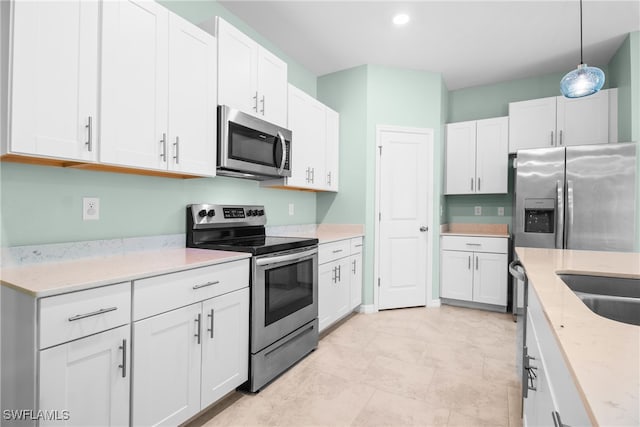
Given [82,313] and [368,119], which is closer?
[82,313]

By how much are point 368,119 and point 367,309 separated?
2.13 meters

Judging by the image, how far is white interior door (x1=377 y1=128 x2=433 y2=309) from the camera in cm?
376

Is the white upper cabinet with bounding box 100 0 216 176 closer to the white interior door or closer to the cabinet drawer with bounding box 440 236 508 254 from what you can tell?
the white interior door

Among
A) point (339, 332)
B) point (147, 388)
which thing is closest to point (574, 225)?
point (339, 332)

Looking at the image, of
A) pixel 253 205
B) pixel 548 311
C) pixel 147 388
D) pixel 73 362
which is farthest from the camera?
pixel 253 205

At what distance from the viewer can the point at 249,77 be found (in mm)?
2447

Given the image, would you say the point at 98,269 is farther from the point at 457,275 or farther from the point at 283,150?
the point at 457,275

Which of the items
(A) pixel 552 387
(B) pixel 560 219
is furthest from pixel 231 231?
(B) pixel 560 219

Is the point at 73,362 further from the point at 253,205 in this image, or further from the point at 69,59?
the point at 253,205

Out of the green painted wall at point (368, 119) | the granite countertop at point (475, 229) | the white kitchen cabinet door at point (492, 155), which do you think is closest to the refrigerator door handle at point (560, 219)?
the white kitchen cabinet door at point (492, 155)

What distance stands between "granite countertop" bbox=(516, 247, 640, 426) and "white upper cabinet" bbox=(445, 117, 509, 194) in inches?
120

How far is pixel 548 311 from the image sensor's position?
0.87 m

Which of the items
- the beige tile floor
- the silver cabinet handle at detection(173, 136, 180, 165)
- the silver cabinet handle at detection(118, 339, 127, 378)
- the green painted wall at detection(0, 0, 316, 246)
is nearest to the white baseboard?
the beige tile floor

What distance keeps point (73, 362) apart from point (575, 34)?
4.38 metres
